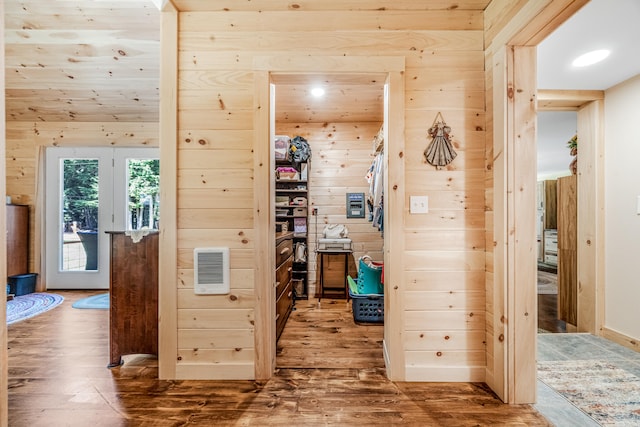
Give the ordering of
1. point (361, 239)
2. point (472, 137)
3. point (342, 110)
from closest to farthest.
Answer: point (472, 137)
point (342, 110)
point (361, 239)

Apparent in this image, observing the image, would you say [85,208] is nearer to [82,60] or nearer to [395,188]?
[82,60]

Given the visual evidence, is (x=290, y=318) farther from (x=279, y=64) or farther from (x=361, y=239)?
(x=279, y=64)

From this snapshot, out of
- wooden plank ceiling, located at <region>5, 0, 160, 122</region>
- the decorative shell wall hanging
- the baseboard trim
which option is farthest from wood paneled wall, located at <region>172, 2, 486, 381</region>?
the baseboard trim

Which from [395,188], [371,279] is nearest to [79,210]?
[371,279]

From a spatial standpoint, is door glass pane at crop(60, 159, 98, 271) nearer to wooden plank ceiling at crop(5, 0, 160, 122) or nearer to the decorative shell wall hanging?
wooden plank ceiling at crop(5, 0, 160, 122)

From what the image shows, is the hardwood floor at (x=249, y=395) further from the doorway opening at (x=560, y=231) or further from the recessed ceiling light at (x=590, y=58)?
the recessed ceiling light at (x=590, y=58)

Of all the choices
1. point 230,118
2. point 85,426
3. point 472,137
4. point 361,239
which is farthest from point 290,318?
point 472,137

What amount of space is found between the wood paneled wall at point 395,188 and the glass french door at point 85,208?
2915mm

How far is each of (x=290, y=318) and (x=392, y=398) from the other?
1.63 metres

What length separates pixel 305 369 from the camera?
2.15 meters

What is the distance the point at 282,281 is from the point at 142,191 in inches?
117

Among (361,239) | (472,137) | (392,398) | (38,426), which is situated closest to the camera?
(38,426)

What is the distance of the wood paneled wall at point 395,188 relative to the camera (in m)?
2.02

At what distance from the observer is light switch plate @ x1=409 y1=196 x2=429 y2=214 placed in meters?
2.04
